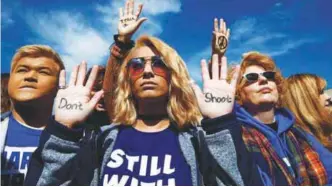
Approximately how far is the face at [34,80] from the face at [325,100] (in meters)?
1.90

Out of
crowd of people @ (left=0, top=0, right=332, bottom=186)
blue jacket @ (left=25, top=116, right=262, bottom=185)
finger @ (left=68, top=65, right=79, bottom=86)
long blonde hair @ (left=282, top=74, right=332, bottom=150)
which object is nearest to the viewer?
blue jacket @ (left=25, top=116, right=262, bottom=185)

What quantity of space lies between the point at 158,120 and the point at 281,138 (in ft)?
2.87

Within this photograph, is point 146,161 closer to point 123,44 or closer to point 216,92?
point 216,92

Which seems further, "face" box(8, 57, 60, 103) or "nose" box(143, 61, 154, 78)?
"face" box(8, 57, 60, 103)

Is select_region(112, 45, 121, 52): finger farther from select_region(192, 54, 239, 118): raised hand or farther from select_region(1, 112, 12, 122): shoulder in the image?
select_region(1, 112, 12, 122): shoulder

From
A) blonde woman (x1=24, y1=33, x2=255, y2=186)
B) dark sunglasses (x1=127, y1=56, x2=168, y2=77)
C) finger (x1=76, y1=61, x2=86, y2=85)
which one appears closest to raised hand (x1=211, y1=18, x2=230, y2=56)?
blonde woman (x1=24, y1=33, x2=255, y2=186)

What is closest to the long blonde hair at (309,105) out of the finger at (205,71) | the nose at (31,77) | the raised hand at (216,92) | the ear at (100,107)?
the raised hand at (216,92)

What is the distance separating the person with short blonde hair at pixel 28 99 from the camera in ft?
10.6

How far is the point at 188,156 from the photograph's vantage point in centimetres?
299

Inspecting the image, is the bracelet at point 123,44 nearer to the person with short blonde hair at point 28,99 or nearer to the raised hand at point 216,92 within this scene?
the person with short blonde hair at point 28,99

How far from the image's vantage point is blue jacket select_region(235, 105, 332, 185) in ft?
10.5

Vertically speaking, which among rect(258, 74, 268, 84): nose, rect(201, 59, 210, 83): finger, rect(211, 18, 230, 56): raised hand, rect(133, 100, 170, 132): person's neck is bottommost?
rect(133, 100, 170, 132): person's neck

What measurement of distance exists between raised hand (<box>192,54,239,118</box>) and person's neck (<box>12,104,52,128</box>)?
111 cm

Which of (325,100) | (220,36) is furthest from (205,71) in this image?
(325,100)
